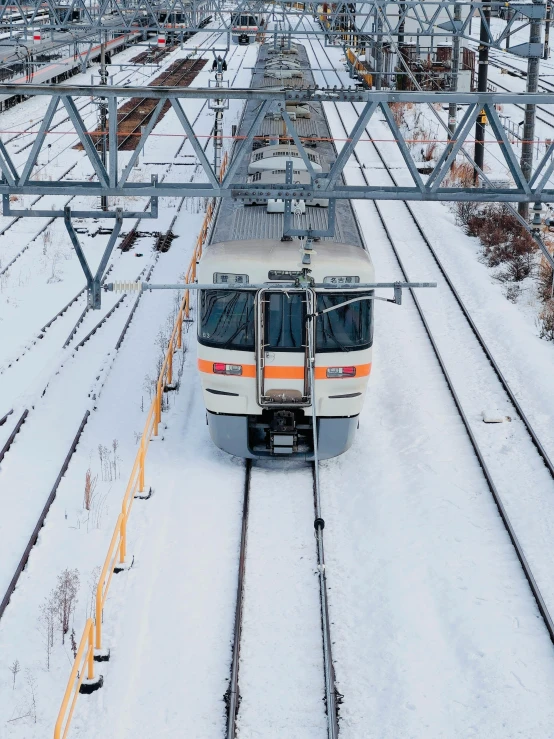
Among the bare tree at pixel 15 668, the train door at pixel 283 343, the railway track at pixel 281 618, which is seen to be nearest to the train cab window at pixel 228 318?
the train door at pixel 283 343

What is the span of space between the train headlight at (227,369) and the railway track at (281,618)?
4.72 ft

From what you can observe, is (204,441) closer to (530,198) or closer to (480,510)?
(480,510)

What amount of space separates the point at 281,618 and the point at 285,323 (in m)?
3.74

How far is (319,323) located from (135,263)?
11274 millimetres

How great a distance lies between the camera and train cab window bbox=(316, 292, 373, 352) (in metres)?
11.7

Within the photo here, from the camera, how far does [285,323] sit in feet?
38.7

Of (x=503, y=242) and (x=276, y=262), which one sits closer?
(x=276, y=262)

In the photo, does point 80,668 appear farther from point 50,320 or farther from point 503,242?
point 503,242

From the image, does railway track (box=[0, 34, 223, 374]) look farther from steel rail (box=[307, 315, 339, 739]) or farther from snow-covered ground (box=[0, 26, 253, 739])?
steel rail (box=[307, 315, 339, 739])

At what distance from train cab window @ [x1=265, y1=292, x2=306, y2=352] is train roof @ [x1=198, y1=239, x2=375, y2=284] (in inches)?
13.0

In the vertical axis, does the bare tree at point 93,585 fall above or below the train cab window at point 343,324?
below

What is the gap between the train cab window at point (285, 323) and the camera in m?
11.7

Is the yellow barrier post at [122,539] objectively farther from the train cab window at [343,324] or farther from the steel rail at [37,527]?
the train cab window at [343,324]

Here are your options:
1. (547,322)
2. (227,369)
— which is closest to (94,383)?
(227,369)
